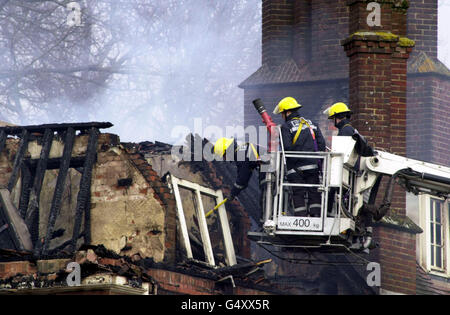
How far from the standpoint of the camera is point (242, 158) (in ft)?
45.8

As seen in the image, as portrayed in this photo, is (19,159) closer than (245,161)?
No

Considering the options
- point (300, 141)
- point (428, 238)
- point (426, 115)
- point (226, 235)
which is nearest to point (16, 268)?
point (300, 141)

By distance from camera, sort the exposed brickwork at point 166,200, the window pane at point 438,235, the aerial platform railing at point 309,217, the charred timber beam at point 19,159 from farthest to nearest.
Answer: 1. the window pane at point 438,235
2. the charred timber beam at point 19,159
3. the exposed brickwork at point 166,200
4. the aerial platform railing at point 309,217

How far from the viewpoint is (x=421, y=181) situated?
13641 mm

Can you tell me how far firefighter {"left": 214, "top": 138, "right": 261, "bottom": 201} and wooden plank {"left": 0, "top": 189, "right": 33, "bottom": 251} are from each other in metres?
3.02

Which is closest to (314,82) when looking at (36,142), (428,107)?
(428,107)

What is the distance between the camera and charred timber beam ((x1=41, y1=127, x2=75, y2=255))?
14578 millimetres

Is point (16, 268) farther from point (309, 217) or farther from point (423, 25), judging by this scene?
point (423, 25)

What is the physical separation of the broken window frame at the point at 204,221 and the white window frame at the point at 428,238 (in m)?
4.21

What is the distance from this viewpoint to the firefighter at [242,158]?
13.7 metres

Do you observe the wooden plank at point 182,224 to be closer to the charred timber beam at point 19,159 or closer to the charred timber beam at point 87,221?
the charred timber beam at point 87,221

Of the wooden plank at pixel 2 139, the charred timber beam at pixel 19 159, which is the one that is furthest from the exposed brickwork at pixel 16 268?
the wooden plank at pixel 2 139

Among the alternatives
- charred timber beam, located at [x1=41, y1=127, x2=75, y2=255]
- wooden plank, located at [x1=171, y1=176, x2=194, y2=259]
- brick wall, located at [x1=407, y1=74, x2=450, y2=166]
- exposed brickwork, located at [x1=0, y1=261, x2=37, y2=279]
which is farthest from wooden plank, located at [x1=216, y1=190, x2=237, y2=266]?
brick wall, located at [x1=407, y1=74, x2=450, y2=166]

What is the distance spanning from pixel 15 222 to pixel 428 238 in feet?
26.0
